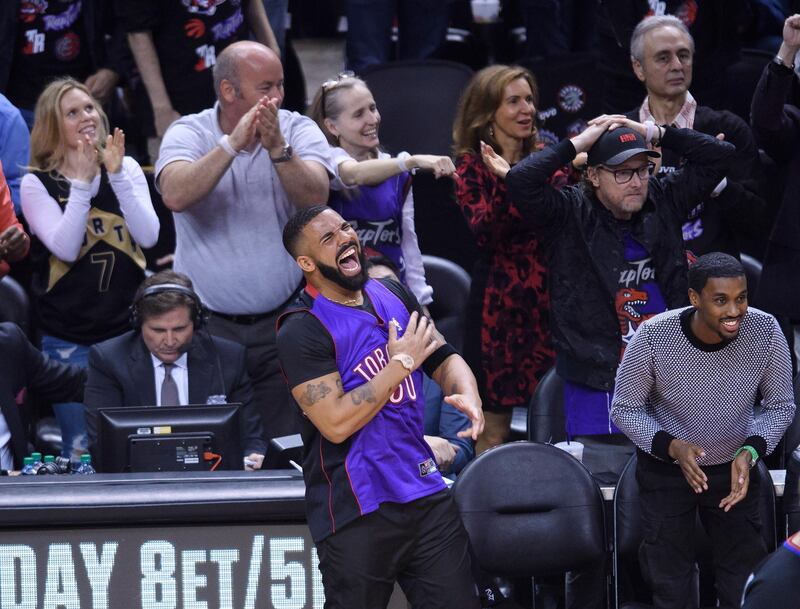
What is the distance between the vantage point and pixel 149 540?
4.91 meters

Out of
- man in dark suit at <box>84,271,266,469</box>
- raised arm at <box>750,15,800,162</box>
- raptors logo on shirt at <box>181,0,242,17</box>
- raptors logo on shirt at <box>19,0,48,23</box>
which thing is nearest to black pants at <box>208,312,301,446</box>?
man in dark suit at <box>84,271,266,469</box>

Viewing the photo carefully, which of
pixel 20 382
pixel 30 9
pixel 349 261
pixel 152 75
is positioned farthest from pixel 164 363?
pixel 30 9

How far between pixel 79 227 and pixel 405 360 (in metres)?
2.67

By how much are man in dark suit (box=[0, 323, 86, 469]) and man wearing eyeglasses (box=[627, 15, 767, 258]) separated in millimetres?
2730

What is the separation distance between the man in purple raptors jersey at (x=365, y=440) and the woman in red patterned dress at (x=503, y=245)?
5.78 ft

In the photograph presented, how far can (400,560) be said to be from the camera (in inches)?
188

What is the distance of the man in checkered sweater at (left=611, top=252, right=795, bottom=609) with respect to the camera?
530 cm

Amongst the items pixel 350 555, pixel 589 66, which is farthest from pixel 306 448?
pixel 589 66

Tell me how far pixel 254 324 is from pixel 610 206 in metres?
1.63

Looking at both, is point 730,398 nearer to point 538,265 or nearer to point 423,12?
point 538,265

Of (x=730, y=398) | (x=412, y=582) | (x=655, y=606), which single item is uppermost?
(x=730, y=398)

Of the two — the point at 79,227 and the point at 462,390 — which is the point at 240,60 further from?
the point at 462,390

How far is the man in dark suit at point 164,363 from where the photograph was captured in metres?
6.22

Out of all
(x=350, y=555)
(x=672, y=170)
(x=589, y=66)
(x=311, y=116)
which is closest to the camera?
(x=350, y=555)
